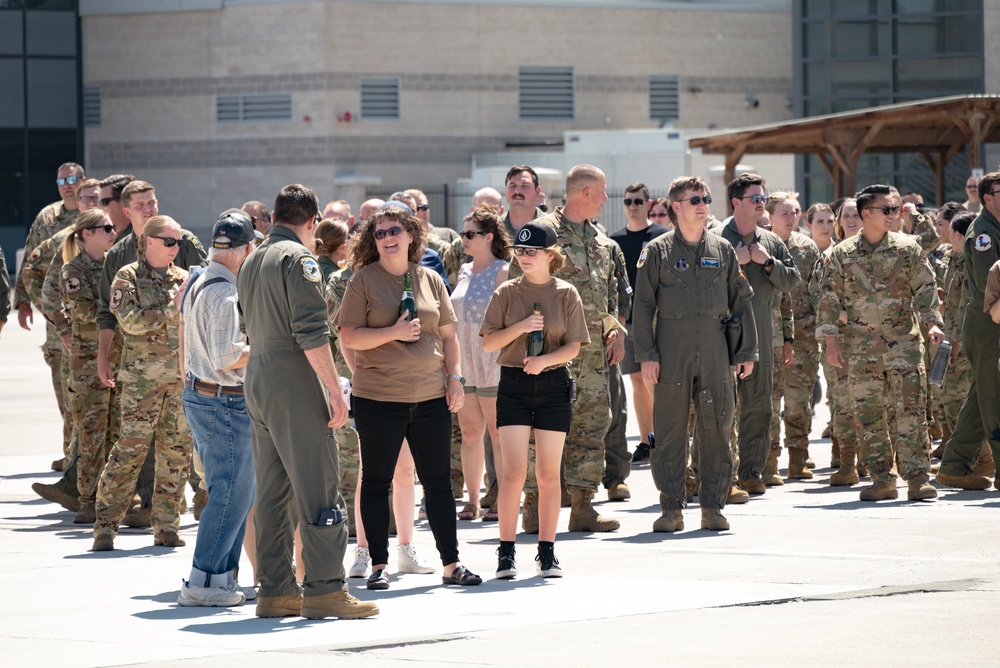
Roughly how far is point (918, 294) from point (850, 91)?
2939 centimetres

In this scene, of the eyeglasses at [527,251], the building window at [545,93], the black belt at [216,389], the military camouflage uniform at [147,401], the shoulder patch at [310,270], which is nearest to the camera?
the shoulder patch at [310,270]

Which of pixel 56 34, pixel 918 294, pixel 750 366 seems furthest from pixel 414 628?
pixel 56 34

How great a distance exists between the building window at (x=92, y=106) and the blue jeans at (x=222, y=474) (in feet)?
134

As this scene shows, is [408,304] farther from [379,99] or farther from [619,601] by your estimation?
[379,99]

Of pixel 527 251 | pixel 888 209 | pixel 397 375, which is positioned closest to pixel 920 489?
pixel 888 209

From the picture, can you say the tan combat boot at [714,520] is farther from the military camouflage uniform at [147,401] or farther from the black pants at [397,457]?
the military camouflage uniform at [147,401]

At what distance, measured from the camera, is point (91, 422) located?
1185 cm

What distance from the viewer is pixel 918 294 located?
39.2ft

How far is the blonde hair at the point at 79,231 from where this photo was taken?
464 inches

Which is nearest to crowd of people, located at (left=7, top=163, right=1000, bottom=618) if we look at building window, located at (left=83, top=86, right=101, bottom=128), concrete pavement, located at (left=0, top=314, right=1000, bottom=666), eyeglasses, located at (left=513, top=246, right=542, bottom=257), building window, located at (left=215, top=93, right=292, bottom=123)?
eyeglasses, located at (left=513, top=246, right=542, bottom=257)

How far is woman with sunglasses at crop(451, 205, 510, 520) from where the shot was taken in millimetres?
11219

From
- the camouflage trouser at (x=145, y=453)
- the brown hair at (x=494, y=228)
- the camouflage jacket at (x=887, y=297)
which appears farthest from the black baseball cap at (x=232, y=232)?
the camouflage jacket at (x=887, y=297)

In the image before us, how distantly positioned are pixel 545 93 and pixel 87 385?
37.3m

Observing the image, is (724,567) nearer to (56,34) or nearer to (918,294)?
(918,294)
